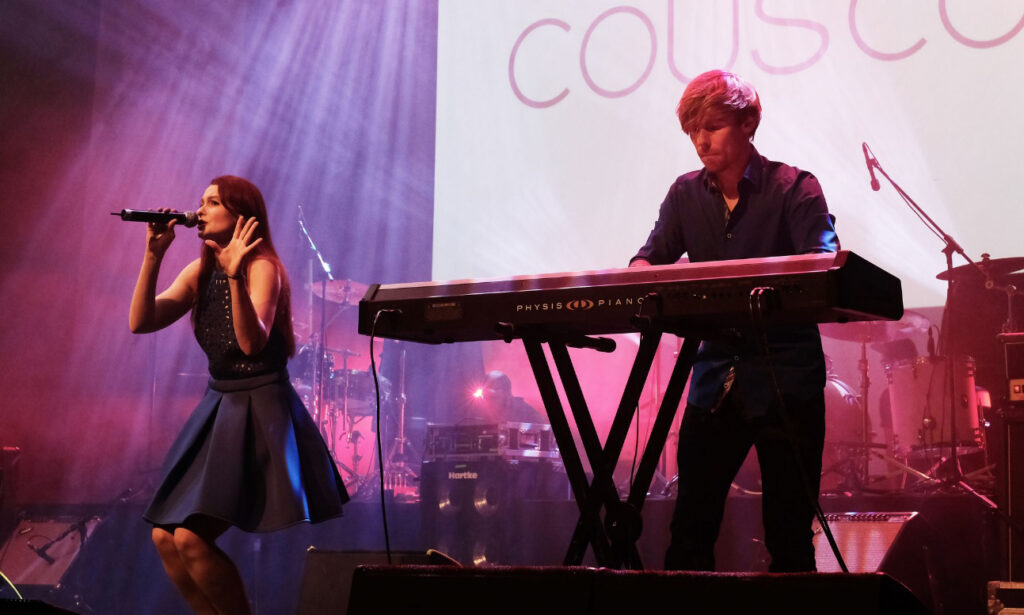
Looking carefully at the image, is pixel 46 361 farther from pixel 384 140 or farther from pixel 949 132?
pixel 949 132

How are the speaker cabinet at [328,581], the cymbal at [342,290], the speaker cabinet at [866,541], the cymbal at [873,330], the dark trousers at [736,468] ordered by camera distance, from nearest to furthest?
1. the dark trousers at [736,468]
2. the speaker cabinet at [328,581]
3. the speaker cabinet at [866,541]
4. the cymbal at [873,330]
5. the cymbal at [342,290]

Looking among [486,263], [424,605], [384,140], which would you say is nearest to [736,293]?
[424,605]

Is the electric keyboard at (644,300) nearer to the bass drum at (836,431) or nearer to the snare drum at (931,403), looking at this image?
the snare drum at (931,403)

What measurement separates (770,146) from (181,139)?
11.7 feet

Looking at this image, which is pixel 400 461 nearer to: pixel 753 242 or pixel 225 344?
pixel 225 344

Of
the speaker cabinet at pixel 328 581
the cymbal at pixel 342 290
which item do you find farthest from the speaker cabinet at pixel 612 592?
the cymbal at pixel 342 290

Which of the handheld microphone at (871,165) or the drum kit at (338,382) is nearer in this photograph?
the handheld microphone at (871,165)

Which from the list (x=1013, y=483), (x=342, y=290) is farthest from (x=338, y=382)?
(x=1013, y=483)

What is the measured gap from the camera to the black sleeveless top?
2906mm

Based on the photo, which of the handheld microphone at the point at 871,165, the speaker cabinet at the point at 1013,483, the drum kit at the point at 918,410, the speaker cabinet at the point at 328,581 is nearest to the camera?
the speaker cabinet at the point at 1013,483

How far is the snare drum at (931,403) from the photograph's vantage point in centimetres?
478

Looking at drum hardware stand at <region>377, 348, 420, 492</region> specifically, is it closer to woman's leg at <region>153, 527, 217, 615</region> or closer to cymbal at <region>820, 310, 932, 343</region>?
cymbal at <region>820, 310, 932, 343</region>

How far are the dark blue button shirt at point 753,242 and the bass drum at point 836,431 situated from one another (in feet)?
9.59

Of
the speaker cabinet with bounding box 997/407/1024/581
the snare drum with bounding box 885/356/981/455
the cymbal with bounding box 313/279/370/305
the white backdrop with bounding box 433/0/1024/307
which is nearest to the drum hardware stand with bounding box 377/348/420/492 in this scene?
the cymbal with bounding box 313/279/370/305
